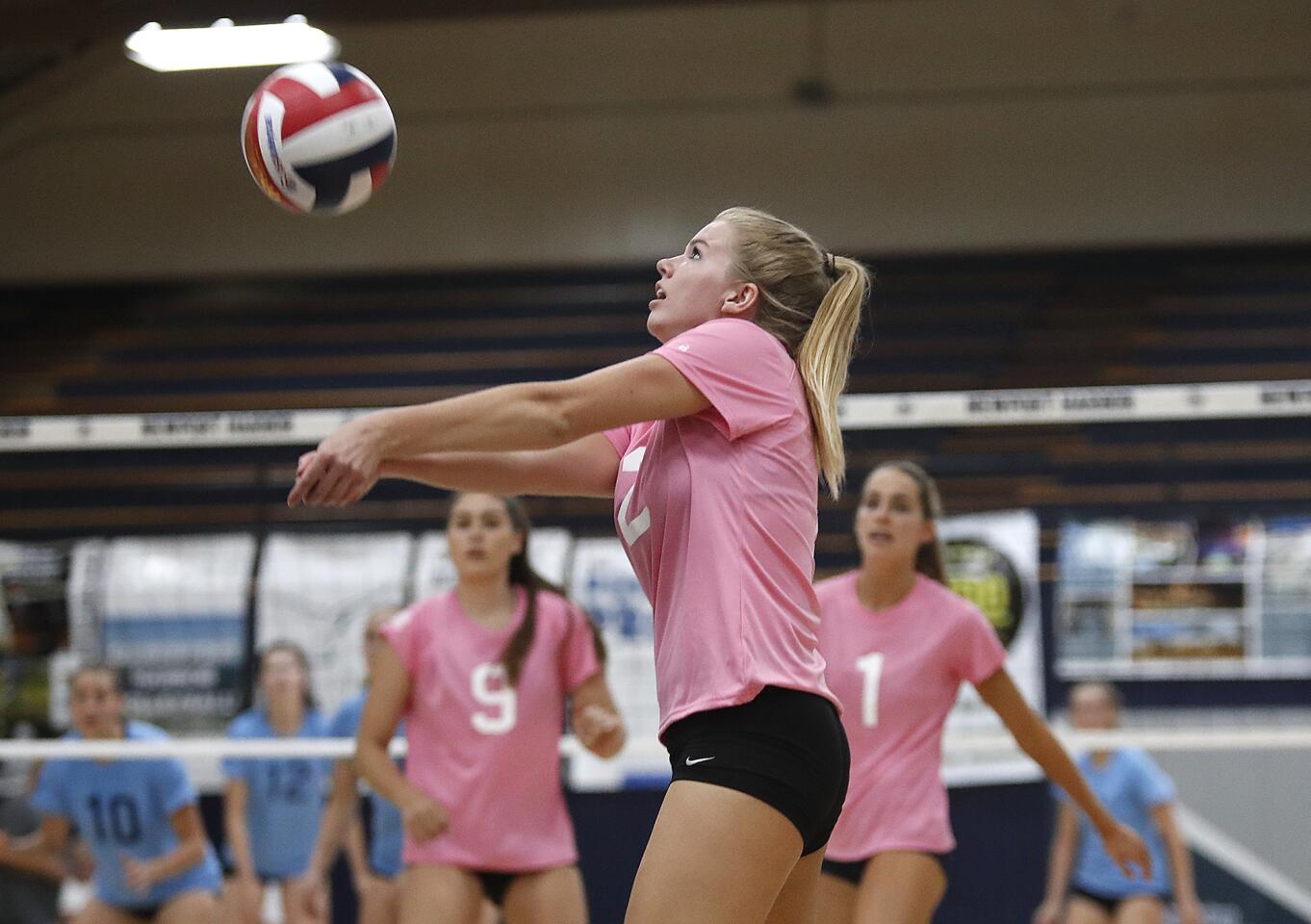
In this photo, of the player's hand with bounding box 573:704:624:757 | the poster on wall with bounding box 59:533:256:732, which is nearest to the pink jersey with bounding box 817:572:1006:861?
the player's hand with bounding box 573:704:624:757

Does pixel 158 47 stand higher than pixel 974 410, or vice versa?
pixel 158 47

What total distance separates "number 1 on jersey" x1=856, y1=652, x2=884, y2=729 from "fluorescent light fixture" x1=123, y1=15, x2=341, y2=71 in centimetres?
731

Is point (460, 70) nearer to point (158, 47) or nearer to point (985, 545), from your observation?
point (158, 47)

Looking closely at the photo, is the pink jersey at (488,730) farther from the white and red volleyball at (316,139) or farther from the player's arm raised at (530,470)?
the player's arm raised at (530,470)

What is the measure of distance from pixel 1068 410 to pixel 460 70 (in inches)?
278

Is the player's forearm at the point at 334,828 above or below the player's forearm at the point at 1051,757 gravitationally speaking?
below

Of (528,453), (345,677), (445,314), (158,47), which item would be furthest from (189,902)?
(158,47)

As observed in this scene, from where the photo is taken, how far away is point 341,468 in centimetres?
205

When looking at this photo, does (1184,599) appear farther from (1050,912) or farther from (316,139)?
(316,139)

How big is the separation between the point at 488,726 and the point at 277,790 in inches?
123

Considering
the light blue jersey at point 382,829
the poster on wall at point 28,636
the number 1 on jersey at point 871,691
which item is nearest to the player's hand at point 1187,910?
the number 1 on jersey at point 871,691

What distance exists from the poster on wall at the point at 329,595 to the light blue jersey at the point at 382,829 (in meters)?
0.88

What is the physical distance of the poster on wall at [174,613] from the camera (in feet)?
26.0

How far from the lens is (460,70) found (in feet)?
37.3
